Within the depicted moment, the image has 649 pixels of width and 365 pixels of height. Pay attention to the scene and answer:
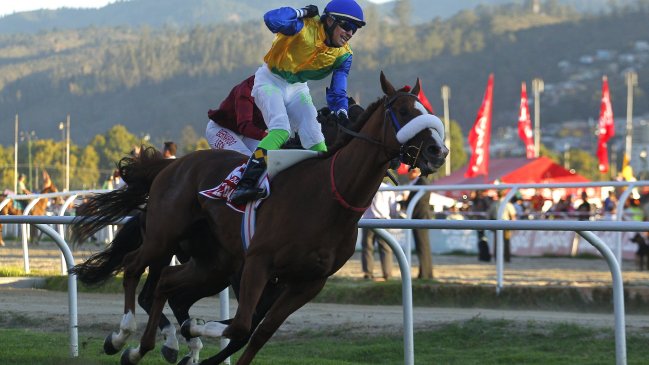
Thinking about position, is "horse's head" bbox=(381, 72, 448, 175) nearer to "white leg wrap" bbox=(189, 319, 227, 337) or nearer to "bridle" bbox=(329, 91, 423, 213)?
"bridle" bbox=(329, 91, 423, 213)

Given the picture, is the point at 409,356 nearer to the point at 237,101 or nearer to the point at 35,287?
the point at 237,101

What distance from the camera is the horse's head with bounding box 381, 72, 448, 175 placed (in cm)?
569

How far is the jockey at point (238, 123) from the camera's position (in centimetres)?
741

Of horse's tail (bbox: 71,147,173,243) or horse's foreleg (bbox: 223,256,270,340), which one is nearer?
horse's foreleg (bbox: 223,256,270,340)

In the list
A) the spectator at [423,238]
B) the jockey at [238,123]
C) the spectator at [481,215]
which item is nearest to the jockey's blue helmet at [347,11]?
the jockey at [238,123]

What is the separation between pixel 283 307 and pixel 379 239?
749 centimetres

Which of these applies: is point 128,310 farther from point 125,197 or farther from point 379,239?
point 379,239

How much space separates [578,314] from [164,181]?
6142 millimetres

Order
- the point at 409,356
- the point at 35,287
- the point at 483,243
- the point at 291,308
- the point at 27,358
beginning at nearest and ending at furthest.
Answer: the point at 291,308 → the point at 409,356 → the point at 27,358 → the point at 35,287 → the point at 483,243

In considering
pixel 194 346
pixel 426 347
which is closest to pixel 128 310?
pixel 194 346

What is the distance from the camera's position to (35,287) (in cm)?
1394

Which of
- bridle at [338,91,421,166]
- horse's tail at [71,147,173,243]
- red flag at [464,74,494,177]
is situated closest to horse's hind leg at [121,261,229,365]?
horse's tail at [71,147,173,243]

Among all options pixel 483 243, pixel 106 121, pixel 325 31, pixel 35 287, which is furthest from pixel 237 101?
pixel 106 121

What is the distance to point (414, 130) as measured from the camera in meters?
5.80
